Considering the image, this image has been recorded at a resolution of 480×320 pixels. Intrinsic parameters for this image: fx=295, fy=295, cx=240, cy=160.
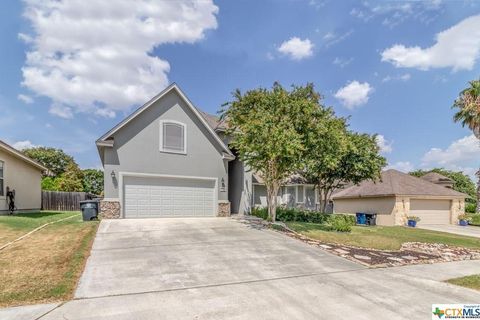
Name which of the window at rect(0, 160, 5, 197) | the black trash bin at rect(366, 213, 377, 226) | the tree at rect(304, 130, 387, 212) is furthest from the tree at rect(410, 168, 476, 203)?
the window at rect(0, 160, 5, 197)

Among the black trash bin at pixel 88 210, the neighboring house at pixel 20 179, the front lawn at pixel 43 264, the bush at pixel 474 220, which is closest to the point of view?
the front lawn at pixel 43 264

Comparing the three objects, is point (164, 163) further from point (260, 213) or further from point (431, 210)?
point (431, 210)

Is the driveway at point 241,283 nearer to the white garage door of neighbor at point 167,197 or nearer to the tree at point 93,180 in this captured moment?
the white garage door of neighbor at point 167,197

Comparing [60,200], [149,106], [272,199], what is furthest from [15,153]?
[272,199]

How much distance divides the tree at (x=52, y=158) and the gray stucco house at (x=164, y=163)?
36.8 metres

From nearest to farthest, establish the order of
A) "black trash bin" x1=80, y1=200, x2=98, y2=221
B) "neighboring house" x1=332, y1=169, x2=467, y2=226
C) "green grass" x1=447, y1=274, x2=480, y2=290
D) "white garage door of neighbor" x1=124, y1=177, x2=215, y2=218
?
"green grass" x1=447, y1=274, x2=480, y2=290
"black trash bin" x1=80, y1=200, x2=98, y2=221
"white garage door of neighbor" x1=124, y1=177, x2=215, y2=218
"neighboring house" x1=332, y1=169, x2=467, y2=226

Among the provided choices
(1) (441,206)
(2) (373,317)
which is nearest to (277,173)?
(2) (373,317)

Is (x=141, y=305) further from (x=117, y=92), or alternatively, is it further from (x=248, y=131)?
(x=117, y=92)

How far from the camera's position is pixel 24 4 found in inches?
456

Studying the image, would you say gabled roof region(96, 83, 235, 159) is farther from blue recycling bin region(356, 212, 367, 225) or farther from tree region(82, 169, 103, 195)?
tree region(82, 169, 103, 195)

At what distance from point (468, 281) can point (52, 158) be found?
52.3m

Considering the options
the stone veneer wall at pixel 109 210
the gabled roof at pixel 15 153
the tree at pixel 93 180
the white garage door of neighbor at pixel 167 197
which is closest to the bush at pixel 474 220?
the white garage door of neighbor at pixel 167 197

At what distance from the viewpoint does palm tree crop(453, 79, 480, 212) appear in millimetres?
24609

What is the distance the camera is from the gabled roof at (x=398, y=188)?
926 inches
